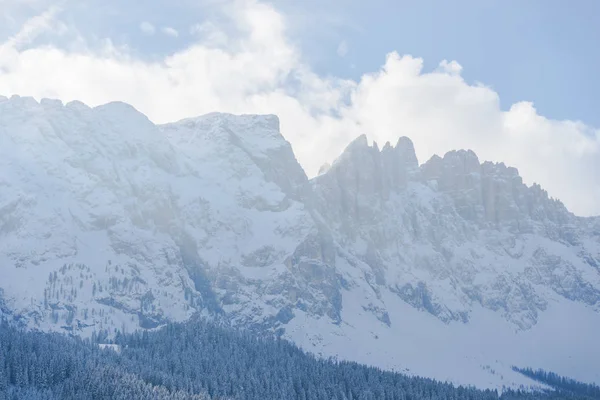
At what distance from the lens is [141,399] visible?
193750 millimetres

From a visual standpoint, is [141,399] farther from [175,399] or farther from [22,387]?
[22,387]

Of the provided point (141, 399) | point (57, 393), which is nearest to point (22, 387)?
point (57, 393)

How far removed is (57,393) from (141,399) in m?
19.5

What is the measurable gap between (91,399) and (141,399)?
10.9 meters

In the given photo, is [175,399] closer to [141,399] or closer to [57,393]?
[141,399]

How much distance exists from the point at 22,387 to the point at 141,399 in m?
28.1

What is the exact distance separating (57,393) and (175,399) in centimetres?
2614

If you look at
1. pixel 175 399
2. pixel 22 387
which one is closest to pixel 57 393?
pixel 22 387

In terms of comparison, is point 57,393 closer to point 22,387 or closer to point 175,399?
point 22,387

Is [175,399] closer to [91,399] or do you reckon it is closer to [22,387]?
[91,399]

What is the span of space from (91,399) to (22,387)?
1767cm

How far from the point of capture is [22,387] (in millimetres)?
198625

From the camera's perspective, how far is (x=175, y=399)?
652 feet

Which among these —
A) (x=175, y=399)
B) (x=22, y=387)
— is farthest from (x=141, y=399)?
(x=22, y=387)
